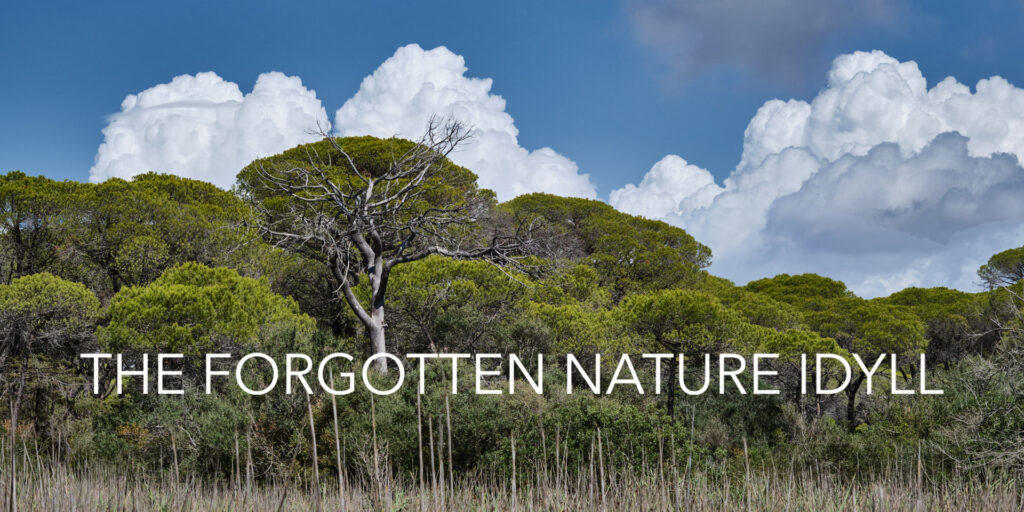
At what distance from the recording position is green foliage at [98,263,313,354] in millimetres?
16344

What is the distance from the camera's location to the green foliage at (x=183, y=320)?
643 inches

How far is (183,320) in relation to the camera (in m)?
16.7

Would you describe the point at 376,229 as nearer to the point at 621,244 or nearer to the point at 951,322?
the point at 621,244

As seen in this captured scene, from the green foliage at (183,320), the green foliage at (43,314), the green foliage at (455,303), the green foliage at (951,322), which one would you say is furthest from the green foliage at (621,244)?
the green foliage at (43,314)

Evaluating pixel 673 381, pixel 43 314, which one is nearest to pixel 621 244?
pixel 673 381

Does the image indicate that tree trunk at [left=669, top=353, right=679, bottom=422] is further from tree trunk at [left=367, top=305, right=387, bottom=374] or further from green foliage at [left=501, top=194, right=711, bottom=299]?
green foliage at [left=501, top=194, right=711, bottom=299]

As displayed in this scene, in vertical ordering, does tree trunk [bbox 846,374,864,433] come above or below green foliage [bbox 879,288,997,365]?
→ below

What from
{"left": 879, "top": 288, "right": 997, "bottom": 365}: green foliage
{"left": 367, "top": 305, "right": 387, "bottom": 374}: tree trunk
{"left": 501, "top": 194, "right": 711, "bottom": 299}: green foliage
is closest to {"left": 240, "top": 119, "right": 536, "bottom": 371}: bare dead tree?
{"left": 367, "top": 305, "right": 387, "bottom": 374}: tree trunk

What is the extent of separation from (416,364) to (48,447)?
25.7 feet

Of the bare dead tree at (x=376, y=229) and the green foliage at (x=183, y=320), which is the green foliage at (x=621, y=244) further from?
the green foliage at (x=183, y=320)

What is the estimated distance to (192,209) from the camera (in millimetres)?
23016

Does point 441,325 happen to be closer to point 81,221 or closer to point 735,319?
point 735,319

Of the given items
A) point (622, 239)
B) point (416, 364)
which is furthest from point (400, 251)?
point (622, 239)

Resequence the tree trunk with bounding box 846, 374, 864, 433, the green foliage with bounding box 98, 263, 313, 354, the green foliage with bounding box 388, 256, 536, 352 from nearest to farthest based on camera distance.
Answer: the green foliage with bounding box 98, 263, 313, 354
the green foliage with bounding box 388, 256, 536, 352
the tree trunk with bounding box 846, 374, 864, 433
